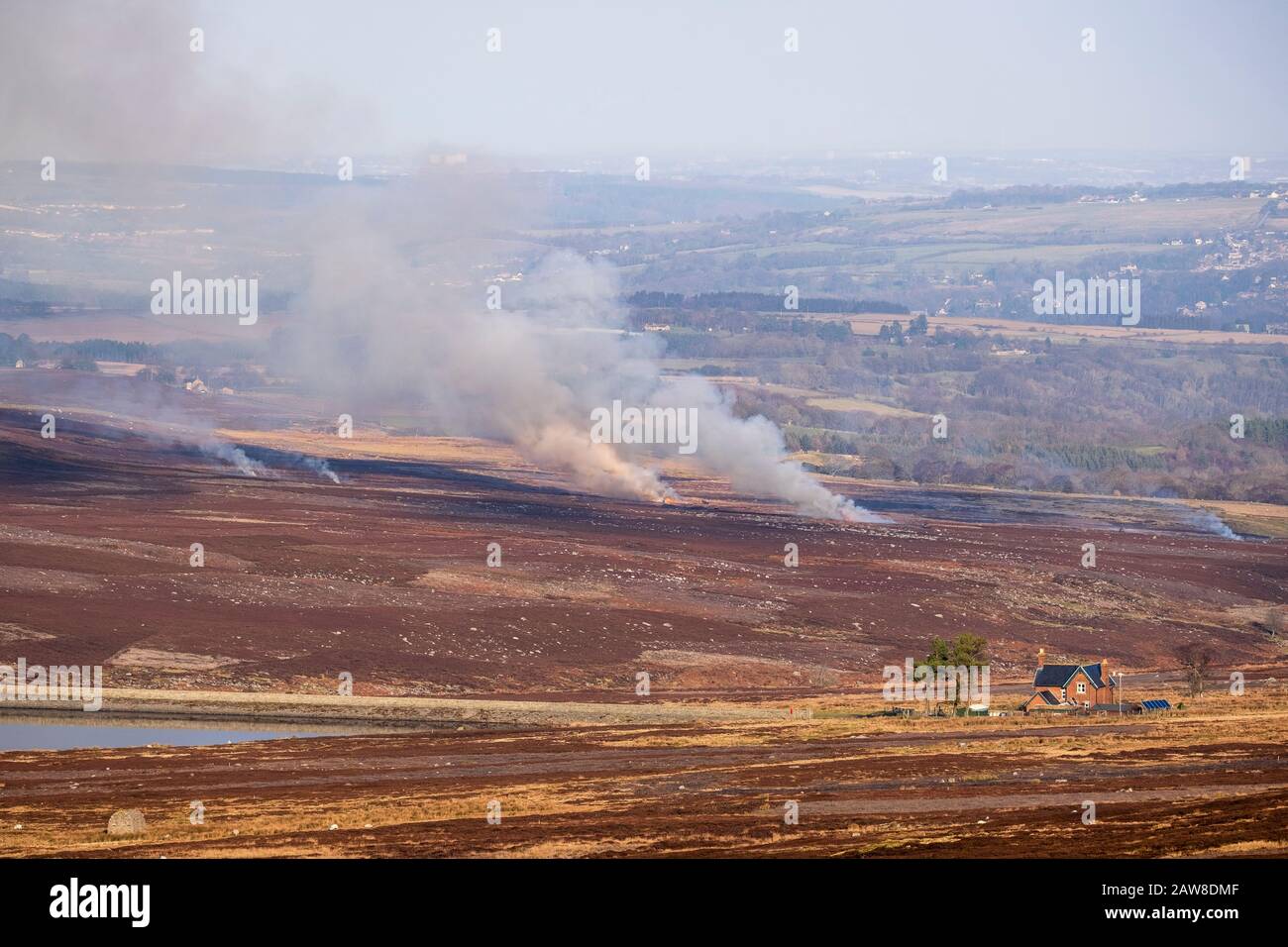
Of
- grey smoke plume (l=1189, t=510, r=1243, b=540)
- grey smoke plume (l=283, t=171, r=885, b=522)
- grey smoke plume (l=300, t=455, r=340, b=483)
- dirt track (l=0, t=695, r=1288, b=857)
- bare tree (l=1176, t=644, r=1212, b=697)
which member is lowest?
dirt track (l=0, t=695, r=1288, b=857)

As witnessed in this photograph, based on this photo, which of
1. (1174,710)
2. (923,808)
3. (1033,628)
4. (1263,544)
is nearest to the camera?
(923,808)

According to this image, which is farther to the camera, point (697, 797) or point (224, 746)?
point (224, 746)

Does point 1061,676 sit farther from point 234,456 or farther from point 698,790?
point 234,456

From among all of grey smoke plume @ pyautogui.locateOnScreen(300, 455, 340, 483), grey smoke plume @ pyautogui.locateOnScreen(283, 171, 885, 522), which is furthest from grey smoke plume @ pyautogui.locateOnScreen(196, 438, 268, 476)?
grey smoke plume @ pyautogui.locateOnScreen(283, 171, 885, 522)

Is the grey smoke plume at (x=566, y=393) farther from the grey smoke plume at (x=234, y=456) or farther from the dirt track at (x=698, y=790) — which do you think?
the dirt track at (x=698, y=790)

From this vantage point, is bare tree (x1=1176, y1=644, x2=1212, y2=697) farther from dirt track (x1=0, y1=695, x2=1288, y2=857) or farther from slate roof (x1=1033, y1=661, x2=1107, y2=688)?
dirt track (x1=0, y1=695, x2=1288, y2=857)

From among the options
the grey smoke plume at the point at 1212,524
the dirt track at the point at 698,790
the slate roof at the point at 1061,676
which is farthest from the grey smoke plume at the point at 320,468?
the dirt track at the point at 698,790
